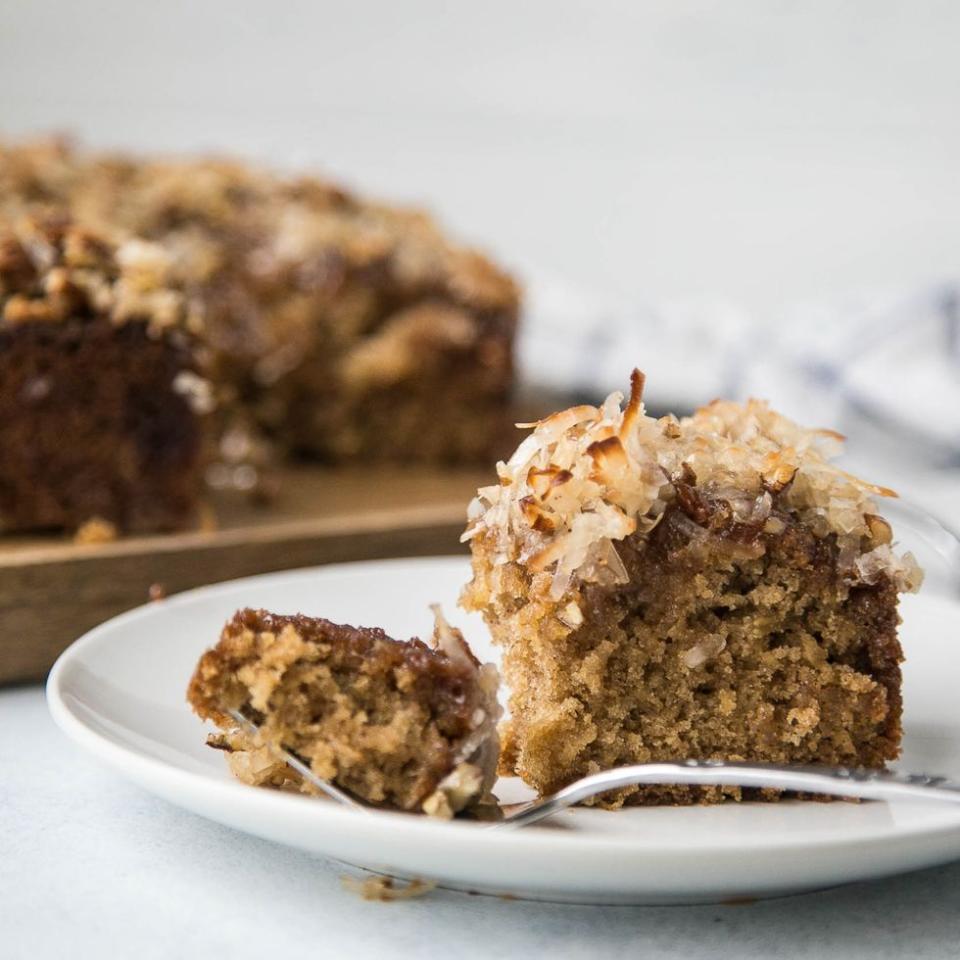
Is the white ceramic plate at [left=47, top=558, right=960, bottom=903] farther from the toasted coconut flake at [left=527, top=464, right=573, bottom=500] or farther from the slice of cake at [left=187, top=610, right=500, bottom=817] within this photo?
the toasted coconut flake at [left=527, top=464, right=573, bottom=500]

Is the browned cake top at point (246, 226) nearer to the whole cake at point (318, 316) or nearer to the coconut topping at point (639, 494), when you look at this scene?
the whole cake at point (318, 316)

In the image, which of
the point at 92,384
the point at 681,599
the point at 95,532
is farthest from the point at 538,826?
the point at 92,384

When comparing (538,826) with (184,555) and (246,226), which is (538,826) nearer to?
(184,555)

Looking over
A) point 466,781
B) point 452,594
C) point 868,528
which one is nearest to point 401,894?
point 466,781

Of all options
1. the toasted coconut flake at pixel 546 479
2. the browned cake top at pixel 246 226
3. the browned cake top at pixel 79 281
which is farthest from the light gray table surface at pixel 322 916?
the browned cake top at pixel 246 226

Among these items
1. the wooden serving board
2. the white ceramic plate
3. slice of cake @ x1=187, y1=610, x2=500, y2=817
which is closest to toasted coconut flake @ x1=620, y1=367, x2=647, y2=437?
slice of cake @ x1=187, y1=610, x2=500, y2=817

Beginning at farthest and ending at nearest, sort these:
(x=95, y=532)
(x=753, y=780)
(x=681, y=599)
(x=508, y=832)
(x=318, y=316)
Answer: (x=318, y=316) → (x=95, y=532) → (x=681, y=599) → (x=753, y=780) → (x=508, y=832)
